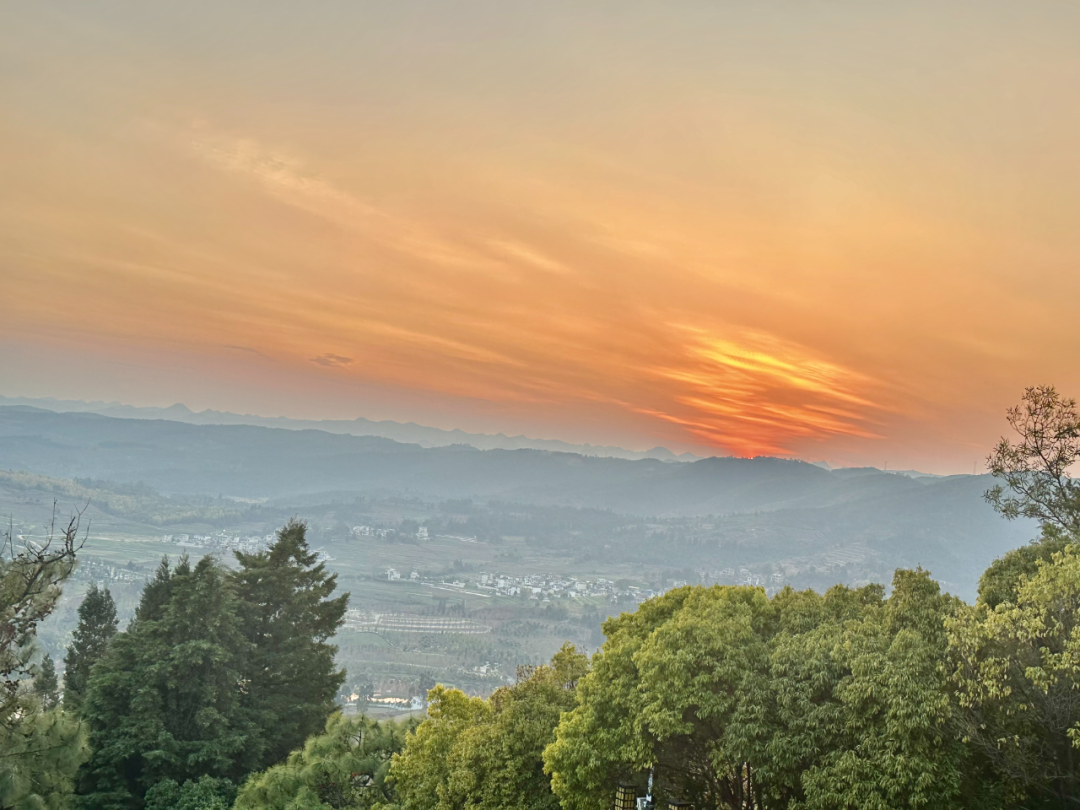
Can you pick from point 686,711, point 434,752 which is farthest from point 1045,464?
point 434,752

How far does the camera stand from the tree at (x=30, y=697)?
1381 centimetres

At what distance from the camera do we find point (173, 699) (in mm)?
22359

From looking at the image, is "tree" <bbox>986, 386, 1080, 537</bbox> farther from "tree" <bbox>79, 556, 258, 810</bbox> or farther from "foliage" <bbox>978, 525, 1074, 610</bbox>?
"tree" <bbox>79, 556, 258, 810</bbox>

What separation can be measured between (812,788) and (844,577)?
15093 cm

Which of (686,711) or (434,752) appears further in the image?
(434,752)

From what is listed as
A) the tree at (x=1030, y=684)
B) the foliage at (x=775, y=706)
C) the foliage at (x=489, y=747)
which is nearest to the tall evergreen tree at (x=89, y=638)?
the foliage at (x=489, y=747)

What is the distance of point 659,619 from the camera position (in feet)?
54.2

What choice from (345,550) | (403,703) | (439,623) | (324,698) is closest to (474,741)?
(324,698)

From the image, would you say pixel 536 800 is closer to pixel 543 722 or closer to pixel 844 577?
pixel 543 722

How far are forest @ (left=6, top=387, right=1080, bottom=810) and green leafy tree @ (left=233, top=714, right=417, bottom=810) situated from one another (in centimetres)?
5

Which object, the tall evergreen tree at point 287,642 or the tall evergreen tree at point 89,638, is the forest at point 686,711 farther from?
the tall evergreen tree at point 89,638

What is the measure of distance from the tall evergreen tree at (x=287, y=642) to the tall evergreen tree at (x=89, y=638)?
5.39m

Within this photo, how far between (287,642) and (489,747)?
13.5 meters

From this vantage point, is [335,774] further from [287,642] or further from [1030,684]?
[1030,684]
